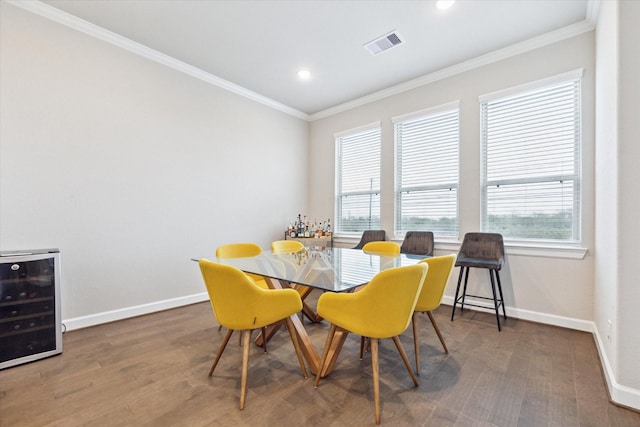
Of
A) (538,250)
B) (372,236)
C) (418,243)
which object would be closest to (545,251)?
(538,250)

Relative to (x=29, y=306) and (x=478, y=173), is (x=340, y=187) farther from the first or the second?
(x=29, y=306)

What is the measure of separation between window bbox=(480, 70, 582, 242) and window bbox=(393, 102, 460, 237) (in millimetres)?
375

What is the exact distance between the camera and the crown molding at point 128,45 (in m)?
2.63

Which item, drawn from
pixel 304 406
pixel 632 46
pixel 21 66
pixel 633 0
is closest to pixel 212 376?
pixel 304 406

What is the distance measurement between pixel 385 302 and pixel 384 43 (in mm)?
2876

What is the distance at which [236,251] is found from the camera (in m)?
3.05

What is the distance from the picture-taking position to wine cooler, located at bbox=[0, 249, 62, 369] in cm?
219

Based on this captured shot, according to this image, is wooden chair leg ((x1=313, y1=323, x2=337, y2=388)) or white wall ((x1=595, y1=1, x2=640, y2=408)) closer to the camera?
white wall ((x1=595, y1=1, x2=640, y2=408))

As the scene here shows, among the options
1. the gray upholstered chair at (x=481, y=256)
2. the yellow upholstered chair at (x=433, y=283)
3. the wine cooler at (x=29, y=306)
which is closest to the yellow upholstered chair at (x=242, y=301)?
the yellow upholstered chair at (x=433, y=283)

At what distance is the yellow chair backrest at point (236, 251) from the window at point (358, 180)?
2.15 meters

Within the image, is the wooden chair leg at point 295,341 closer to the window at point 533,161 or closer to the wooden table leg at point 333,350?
the wooden table leg at point 333,350

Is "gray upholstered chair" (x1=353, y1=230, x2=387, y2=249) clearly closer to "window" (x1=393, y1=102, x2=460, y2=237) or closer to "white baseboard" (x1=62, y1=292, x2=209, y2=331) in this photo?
"window" (x1=393, y1=102, x2=460, y2=237)

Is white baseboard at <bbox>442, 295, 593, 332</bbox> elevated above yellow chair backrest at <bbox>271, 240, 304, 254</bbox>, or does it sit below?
below

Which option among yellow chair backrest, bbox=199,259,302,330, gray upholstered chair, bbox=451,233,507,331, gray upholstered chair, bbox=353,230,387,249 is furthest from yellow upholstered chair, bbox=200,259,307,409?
gray upholstered chair, bbox=353,230,387,249
